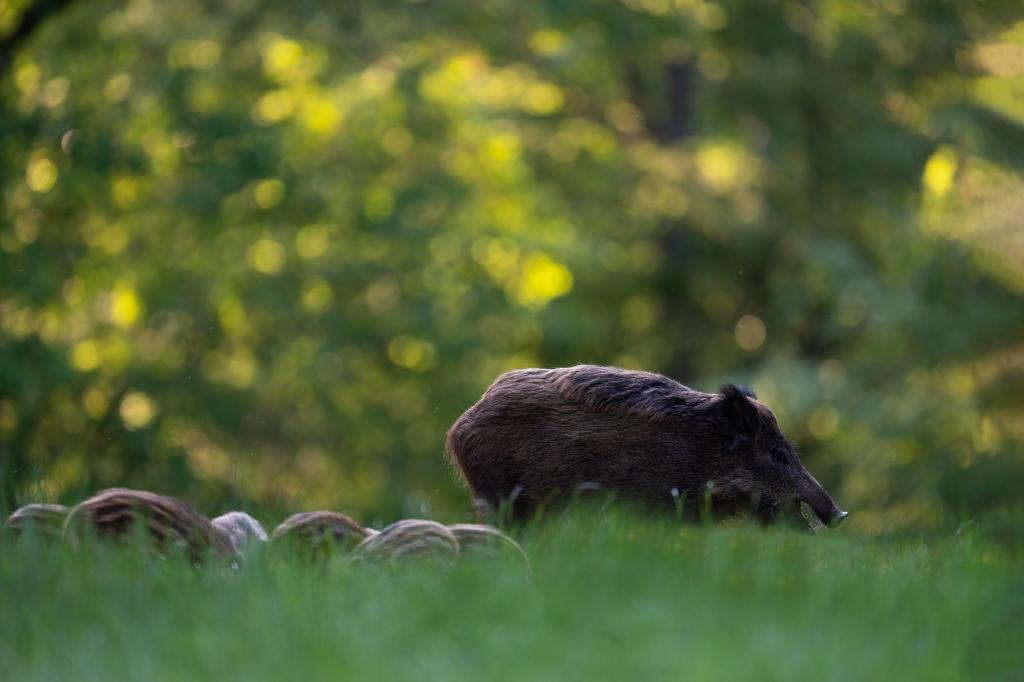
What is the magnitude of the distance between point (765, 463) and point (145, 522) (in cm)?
244

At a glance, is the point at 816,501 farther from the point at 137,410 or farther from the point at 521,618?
the point at 137,410

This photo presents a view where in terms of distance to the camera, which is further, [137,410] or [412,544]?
[137,410]

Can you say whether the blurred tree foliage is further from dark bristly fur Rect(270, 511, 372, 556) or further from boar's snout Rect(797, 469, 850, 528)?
dark bristly fur Rect(270, 511, 372, 556)

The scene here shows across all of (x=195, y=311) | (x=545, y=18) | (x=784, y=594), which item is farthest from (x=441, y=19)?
(x=784, y=594)

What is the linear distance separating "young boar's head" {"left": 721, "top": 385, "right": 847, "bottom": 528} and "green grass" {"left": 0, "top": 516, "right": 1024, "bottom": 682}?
1.05 m

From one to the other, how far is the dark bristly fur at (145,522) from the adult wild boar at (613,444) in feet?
3.98

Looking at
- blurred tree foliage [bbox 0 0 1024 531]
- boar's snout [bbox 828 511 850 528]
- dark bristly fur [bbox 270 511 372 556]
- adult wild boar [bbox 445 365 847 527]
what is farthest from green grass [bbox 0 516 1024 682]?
blurred tree foliage [bbox 0 0 1024 531]

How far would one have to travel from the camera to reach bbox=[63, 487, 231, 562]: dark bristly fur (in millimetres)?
4395

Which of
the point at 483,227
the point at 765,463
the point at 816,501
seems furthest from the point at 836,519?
the point at 483,227

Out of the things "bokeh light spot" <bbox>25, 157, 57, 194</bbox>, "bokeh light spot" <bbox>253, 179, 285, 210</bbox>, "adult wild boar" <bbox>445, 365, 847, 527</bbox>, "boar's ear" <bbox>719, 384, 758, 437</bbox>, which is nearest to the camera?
"adult wild boar" <bbox>445, 365, 847, 527</bbox>

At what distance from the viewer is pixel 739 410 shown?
555 centimetres

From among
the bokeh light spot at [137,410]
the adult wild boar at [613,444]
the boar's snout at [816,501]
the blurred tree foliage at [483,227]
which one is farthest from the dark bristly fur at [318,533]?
the bokeh light spot at [137,410]

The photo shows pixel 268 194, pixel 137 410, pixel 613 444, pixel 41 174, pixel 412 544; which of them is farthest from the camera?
pixel 137 410

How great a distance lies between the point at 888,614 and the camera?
12.5 ft
